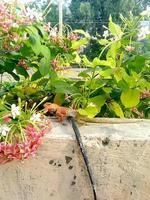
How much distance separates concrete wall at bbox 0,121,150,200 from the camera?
3.32 feet

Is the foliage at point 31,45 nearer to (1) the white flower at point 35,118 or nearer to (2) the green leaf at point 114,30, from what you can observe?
(2) the green leaf at point 114,30

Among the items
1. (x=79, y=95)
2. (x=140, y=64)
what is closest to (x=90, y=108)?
(x=79, y=95)

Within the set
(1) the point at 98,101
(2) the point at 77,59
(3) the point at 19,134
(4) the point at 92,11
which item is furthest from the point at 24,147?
(4) the point at 92,11

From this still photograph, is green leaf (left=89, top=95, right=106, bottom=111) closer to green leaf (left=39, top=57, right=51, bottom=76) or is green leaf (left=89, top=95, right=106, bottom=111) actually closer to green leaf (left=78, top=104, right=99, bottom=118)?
green leaf (left=78, top=104, right=99, bottom=118)

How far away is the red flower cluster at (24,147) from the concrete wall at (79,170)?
0.04 m

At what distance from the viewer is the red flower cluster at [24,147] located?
94cm

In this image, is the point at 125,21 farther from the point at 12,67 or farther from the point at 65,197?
the point at 65,197

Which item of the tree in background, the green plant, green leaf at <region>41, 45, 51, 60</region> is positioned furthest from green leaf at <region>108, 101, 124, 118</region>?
the tree in background

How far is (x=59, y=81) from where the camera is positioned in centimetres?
120

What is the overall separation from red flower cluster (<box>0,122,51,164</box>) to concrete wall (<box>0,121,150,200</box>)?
4 cm

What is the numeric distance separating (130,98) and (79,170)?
238 mm

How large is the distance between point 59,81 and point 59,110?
9cm

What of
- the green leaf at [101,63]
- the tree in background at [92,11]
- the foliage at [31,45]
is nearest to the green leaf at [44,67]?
the foliage at [31,45]

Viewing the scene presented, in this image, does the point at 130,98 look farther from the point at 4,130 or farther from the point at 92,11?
the point at 92,11
